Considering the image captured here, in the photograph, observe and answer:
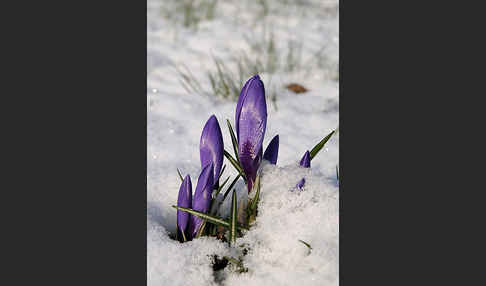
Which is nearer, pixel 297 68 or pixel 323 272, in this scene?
pixel 323 272

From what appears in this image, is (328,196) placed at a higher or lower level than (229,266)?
higher

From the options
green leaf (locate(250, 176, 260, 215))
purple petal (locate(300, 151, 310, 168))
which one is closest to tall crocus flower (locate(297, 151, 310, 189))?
purple petal (locate(300, 151, 310, 168))

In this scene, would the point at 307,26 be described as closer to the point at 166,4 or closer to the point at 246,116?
the point at 166,4

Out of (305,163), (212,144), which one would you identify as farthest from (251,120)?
(305,163)

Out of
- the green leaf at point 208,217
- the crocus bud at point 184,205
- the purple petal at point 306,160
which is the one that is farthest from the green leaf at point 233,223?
the purple petal at point 306,160

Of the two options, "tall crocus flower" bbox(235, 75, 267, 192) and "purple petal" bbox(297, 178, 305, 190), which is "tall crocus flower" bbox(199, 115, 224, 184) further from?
"purple petal" bbox(297, 178, 305, 190)

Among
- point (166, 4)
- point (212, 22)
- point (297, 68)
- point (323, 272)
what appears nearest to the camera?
point (323, 272)

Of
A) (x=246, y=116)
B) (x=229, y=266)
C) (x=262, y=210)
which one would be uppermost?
(x=246, y=116)

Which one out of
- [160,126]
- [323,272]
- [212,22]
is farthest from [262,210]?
[212,22]
